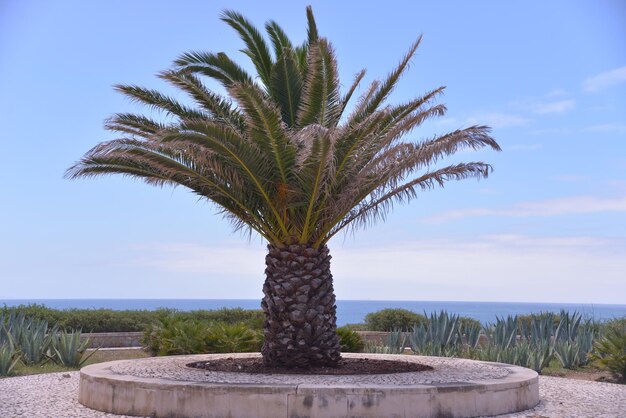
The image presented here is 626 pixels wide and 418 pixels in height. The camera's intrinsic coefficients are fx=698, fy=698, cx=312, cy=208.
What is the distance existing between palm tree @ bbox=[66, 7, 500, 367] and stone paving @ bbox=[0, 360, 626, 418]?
2.93 meters

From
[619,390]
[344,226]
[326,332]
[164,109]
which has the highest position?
[164,109]

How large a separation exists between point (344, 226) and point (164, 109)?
3.41m

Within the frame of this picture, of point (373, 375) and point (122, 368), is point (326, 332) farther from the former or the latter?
point (122, 368)

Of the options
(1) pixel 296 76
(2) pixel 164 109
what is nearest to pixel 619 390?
(1) pixel 296 76

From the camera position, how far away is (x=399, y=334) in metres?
15.8

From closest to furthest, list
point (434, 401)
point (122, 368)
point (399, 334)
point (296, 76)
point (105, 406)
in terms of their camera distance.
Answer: point (434, 401) → point (105, 406) → point (122, 368) → point (296, 76) → point (399, 334)

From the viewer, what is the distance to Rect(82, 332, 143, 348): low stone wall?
61.9 feet

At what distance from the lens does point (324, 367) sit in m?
10.2

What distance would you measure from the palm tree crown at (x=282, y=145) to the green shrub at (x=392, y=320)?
11482 millimetres

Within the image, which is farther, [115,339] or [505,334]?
[115,339]

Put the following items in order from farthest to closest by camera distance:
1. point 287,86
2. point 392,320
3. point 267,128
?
1. point 392,320
2. point 287,86
3. point 267,128

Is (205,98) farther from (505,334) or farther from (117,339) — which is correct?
(117,339)

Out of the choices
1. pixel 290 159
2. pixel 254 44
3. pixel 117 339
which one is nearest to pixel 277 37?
pixel 254 44

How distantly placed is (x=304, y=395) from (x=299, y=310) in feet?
8.59
